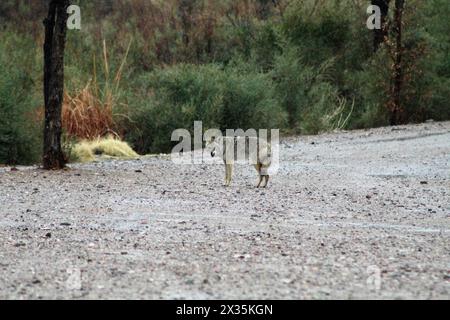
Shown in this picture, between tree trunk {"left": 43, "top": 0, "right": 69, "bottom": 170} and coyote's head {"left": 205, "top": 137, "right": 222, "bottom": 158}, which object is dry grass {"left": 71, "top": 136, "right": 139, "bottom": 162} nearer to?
tree trunk {"left": 43, "top": 0, "right": 69, "bottom": 170}

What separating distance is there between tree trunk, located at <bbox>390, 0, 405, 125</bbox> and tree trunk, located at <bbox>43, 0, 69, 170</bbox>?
923cm

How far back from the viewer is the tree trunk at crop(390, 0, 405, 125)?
19734 millimetres

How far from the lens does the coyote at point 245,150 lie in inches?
446

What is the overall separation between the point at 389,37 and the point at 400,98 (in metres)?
1.37

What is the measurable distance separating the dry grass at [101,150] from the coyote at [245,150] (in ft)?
15.4

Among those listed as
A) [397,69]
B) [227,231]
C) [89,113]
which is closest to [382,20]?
[397,69]

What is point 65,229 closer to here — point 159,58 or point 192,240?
point 192,240

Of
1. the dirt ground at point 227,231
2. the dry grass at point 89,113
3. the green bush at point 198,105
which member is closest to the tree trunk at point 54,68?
the dirt ground at point 227,231

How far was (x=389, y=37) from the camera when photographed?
66.2ft

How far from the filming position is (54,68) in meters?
12.6
